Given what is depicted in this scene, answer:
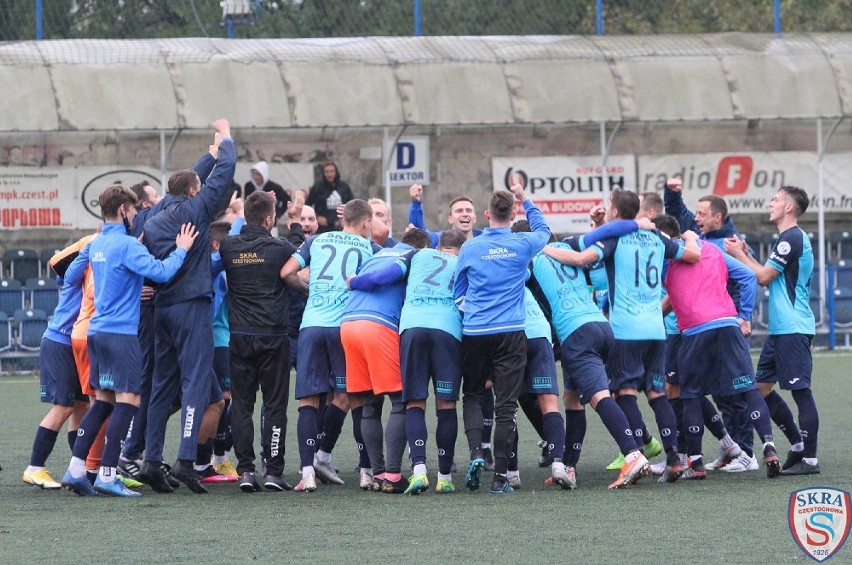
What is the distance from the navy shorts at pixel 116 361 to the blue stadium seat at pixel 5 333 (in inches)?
375

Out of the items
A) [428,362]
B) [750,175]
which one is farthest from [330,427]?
[750,175]

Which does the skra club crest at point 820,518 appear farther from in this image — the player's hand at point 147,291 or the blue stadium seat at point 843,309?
the blue stadium seat at point 843,309

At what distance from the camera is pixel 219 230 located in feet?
33.0

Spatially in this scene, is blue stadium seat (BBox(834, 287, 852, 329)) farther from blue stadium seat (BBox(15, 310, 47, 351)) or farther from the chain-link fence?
blue stadium seat (BBox(15, 310, 47, 351))

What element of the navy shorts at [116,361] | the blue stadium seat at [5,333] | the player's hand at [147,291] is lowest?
the blue stadium seat at [5,333]

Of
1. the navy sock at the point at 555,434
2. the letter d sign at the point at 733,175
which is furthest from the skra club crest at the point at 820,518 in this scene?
the letter d sign at the point at 733,175

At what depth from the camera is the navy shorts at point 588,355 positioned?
8.80 metres

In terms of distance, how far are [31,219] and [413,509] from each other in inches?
499

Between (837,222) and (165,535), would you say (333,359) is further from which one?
(837,222)

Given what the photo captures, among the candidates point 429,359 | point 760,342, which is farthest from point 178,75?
point 429,359

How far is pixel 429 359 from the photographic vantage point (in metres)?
8.73

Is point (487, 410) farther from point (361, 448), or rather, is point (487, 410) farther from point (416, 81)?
point (416, 81)

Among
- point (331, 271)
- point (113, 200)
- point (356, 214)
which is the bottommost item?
point (331, 271)

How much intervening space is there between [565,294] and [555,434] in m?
0.94
